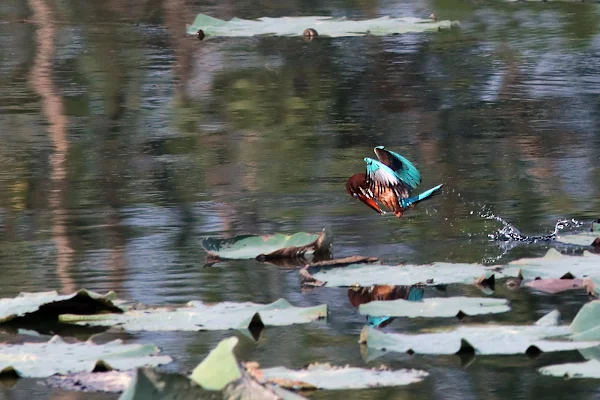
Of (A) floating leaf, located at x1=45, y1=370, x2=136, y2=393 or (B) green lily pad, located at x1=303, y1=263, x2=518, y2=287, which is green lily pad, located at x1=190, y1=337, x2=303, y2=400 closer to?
(A) floating leaf, located at x1=45, y1=370, x2=136, y2=393

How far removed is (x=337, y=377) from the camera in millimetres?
3629

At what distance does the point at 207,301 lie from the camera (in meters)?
4.64

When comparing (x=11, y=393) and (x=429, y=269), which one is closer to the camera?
(x=11, y=393)

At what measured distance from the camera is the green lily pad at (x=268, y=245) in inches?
206

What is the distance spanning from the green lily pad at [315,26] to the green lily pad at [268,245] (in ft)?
21.9

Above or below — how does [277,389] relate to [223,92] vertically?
above

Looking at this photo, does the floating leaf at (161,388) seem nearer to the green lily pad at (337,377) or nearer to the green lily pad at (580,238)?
the green lily pad at (337,377)

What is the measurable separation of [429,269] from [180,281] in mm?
751

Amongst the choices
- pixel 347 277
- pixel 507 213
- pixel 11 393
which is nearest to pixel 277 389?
pixel 11 393

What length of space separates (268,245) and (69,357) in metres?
1.54

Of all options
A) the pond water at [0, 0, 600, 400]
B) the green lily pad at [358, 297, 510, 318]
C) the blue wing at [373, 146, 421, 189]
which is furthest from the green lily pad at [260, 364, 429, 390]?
the blue wing at [373, 146, 421, 189]

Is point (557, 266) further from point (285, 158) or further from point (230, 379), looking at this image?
point (285, 158)

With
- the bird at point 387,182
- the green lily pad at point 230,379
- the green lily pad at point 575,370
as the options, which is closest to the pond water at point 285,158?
the green lily pad at point 575,370

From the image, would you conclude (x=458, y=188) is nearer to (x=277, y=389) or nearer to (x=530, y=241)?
(x=530, y=241)
